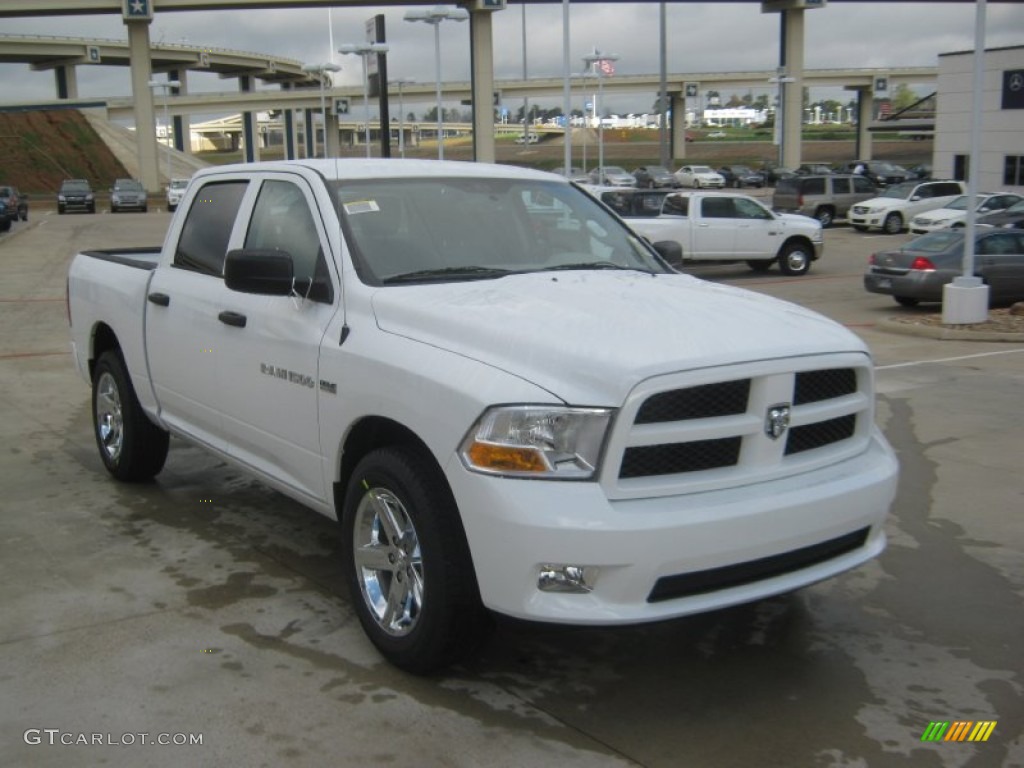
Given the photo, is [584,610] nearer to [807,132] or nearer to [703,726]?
[703,726]

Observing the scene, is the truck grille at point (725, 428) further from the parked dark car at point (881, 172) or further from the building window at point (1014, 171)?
the parked dark car at point (881, 172)

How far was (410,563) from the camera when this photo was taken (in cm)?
407

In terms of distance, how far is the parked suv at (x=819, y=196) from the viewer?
3888cm

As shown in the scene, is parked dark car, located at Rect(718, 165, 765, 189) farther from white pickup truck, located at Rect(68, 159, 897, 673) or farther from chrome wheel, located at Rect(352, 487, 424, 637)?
chrome wheel, located at Rect(352, 487, 424, 637)

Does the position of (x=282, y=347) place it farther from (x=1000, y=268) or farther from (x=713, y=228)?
(x=713, y=228)

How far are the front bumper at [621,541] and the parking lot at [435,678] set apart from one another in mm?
337

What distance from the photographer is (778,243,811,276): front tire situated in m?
24.1

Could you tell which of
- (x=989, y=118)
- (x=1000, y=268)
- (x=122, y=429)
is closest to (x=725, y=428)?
(x=122, y=429)

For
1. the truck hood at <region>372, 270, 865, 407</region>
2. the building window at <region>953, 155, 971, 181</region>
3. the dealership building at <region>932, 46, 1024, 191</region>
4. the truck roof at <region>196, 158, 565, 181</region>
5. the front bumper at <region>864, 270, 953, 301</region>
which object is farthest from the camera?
the building window at <region>953, 155, 971, 181</region>

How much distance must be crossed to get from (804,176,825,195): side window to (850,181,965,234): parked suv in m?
1.84

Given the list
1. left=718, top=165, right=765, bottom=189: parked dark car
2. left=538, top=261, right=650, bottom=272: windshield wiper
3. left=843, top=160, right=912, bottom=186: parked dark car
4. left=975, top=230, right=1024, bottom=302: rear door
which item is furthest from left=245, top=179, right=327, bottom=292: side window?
left=718, top=165, right=765, bottom=189: parked dark car

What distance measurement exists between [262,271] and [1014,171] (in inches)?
1827

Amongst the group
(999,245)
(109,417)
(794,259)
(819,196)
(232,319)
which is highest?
(232,319)

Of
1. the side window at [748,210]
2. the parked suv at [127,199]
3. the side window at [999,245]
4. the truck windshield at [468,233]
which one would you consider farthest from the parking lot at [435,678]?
the parked suv at [127,199]
